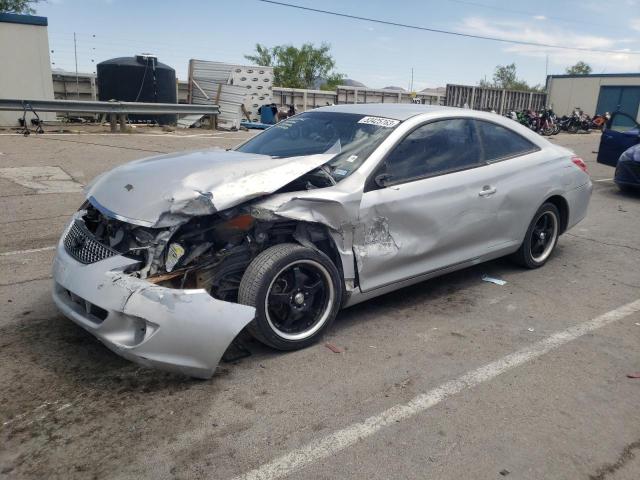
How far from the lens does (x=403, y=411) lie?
3.04 m

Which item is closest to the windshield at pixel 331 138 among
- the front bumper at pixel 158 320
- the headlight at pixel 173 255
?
the headlight at pixel 173 255

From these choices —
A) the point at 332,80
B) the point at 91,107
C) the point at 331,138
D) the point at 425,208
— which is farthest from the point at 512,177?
the point at 332,80

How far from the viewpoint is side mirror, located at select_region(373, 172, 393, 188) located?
3.89 metres

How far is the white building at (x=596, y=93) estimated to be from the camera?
34719 mm

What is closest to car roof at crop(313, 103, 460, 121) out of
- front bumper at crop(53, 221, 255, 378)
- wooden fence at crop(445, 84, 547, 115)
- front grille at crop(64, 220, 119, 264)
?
front bumper at crop(53, 221, 255, 378)

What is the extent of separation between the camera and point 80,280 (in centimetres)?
323

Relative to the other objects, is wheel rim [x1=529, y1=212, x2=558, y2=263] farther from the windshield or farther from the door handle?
the windshield

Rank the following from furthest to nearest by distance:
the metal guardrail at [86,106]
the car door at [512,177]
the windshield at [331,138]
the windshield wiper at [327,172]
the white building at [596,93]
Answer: the white building at [596,93] → the metal guardrail at [86,106] → the car door at [512,177] → the windshield at [331,138] → the windshield wiper at [327,172]

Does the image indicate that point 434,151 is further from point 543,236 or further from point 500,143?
point 543,236

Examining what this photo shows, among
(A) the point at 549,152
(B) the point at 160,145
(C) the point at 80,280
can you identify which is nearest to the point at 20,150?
(B) the point at 160,145

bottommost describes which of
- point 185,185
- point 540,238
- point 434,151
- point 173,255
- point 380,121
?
point 540,238

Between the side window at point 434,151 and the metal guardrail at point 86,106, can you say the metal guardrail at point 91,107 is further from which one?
the side window at point 434,151

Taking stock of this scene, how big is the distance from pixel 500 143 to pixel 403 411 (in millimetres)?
2886

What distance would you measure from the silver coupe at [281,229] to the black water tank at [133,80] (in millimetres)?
16161
